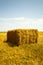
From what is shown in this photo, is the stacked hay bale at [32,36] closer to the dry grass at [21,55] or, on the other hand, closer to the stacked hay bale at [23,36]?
the stacked hay bale at [23,36]

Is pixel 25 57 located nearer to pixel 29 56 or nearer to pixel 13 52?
pixel 29 56

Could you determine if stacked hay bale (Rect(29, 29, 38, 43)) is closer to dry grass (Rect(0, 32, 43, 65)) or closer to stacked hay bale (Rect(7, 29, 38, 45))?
stacked hay bale (Rect(7, 29, 38, 45))

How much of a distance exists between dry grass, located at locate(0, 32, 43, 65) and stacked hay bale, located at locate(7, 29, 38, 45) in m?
1.16

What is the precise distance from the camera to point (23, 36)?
66.1ft

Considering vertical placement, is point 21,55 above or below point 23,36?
below

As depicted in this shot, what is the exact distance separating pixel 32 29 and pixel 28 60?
6.13m

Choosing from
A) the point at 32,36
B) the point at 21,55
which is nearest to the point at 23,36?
the point at 32,36

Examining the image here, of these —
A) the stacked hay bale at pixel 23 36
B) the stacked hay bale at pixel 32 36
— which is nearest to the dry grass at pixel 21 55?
the stacked hay bale at pixel 23 36

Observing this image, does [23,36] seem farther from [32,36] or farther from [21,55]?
[21,55]

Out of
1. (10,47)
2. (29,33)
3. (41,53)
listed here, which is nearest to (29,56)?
(41,53)

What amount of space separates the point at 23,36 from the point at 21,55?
397 cm

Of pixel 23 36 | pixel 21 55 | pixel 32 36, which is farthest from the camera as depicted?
pixel 32 36

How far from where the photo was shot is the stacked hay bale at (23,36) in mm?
19906

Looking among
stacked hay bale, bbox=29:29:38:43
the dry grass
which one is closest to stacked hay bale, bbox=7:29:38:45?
stacked hay bale, bbox=29:29:38:43
